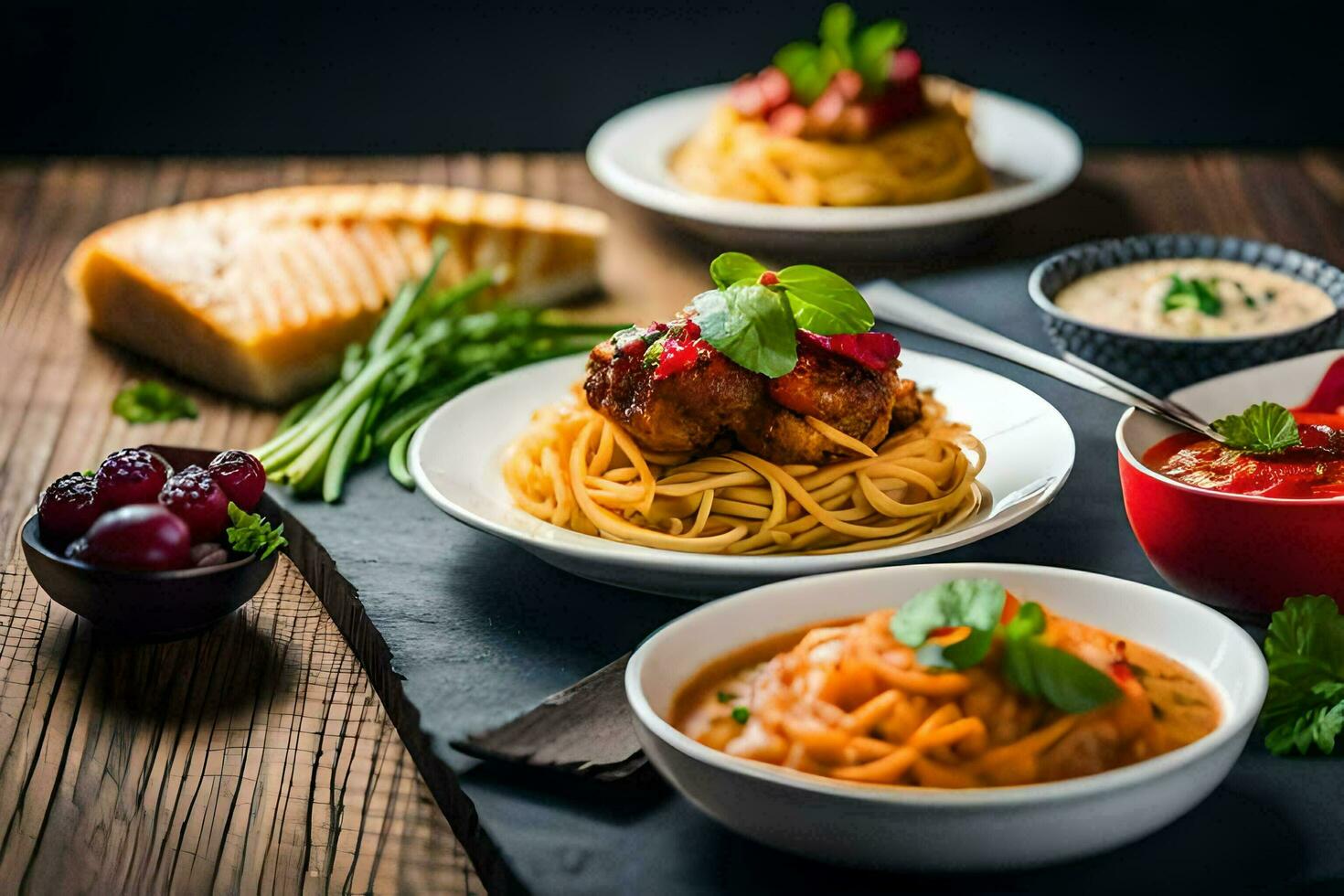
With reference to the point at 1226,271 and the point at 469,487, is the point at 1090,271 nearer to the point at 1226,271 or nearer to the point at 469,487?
the point at 1226,271

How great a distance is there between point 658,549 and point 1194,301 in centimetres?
201

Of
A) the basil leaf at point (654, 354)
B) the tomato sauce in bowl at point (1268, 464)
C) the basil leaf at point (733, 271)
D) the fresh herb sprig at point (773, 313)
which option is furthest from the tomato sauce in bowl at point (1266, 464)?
the basil leaf at point (654, 354)

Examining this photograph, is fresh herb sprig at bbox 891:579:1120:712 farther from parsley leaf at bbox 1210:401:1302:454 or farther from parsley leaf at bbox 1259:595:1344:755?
parsley leaf at bbox 1210:401:1302:454

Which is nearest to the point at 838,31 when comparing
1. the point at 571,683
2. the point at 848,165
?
the point at 848,165

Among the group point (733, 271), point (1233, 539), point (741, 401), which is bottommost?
point (741, 401)

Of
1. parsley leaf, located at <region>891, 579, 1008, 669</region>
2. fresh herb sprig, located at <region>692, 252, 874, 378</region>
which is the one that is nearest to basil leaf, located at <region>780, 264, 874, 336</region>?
fresh herb sprig, located at <region>692, 252, 874, 378</region>

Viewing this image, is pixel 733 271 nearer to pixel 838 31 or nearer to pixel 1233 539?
pixel 1233 539

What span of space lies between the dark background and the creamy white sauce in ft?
12.5

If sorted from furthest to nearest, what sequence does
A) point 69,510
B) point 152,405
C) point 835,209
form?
point 835,209 < point 152,405 < point 69,510

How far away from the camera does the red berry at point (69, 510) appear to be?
131 inches

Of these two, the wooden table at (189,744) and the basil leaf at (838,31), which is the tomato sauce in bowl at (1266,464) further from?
the basil leaf at (838,31)

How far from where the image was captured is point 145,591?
10.6ft

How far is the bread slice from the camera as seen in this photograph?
202 inches

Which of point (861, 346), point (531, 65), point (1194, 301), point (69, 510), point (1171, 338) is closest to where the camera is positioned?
point (69, 510)
